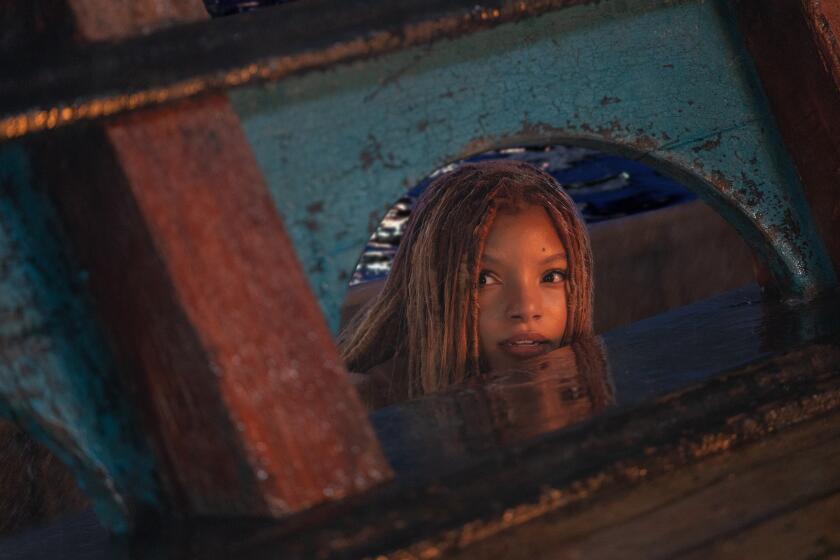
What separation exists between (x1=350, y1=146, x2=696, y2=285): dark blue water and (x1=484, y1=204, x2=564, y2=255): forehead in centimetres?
157

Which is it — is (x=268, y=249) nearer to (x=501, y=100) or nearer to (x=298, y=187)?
(x=298, y=187)

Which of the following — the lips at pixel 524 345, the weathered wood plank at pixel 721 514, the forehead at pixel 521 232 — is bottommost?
the weathered wood plank at pixel 721 514

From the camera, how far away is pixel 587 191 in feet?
19.0

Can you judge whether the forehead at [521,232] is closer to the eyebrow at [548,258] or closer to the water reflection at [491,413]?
the eyebrow at [548,258]

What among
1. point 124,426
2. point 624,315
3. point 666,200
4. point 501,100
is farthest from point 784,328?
point 666,200

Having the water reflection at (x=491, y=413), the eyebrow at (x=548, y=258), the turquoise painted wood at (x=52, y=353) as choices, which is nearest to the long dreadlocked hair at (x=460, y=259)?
the eyebrow at (x=548, y=258)

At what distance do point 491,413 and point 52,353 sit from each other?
1.65 feet

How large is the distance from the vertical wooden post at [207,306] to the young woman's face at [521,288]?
A: 70.8 inches

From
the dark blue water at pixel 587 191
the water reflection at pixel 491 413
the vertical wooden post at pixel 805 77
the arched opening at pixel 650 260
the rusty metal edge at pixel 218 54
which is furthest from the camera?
the dark blue water at pixel 587 191

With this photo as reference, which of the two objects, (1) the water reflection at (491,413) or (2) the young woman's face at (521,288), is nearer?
(1) the water reflection at (491,413)

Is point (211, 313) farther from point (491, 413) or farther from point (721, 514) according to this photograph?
point (721, 514)

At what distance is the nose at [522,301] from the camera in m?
3.03

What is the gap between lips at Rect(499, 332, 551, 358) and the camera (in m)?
3.04

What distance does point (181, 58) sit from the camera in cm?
124
